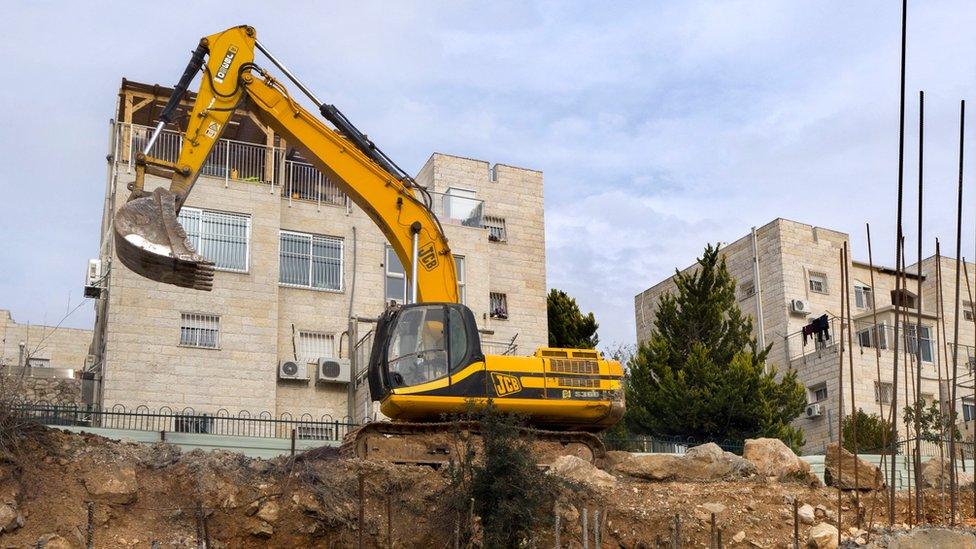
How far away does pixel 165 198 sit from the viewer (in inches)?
742

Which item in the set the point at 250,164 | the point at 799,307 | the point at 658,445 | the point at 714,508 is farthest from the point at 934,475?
the point at 250,164

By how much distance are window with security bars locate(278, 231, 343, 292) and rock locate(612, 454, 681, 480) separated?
10946 millimetres

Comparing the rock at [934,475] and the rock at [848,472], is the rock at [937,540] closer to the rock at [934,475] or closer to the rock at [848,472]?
the rock at [848,472]

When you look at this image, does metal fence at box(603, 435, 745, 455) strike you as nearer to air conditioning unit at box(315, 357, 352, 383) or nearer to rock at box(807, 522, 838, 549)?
air conditioning unit at box(315, 357, 352, 383)

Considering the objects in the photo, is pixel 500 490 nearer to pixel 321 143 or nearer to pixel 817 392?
pixel 321 143

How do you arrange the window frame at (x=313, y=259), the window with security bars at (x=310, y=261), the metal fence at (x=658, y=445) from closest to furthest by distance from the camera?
the metal fence at (x=658, y=445) → the window frame at (x=313, y=259) → the window with security bars at (x=310, y=261)

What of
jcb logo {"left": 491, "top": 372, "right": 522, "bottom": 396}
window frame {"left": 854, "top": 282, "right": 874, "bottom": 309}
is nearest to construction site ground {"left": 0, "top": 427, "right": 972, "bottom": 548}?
jcb logo {"left": 491, "top": 372, "right": 522, "bottom": 396}

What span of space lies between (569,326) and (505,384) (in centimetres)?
1532

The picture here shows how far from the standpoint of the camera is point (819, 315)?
1618 inches

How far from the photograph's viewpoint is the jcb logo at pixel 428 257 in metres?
21.6

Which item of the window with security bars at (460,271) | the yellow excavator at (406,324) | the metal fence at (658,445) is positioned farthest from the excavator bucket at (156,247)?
the window with security bars at (460,271)

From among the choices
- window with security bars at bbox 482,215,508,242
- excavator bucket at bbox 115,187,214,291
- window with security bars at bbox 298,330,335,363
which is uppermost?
window with security bars at bbox 482,215,508,242

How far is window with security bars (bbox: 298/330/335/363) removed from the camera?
1175 inches

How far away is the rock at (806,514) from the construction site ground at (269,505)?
0.55ft
